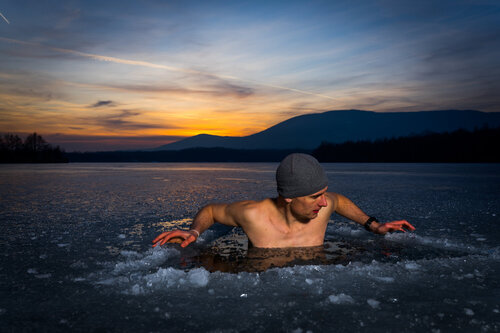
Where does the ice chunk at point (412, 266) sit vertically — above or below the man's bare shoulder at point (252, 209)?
below

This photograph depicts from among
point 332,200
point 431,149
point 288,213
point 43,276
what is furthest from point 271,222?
point 431,149

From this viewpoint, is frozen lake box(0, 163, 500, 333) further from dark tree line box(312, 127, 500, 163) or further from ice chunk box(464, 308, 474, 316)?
dark tree line box(312, 127, 500, 163)

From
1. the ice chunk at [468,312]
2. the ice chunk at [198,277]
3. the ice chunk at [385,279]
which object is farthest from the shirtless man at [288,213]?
the ice chunk at [468,312]

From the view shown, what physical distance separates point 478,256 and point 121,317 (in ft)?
10.0

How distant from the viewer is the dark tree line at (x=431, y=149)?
209 feet

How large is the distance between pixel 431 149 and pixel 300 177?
79951 millimetres

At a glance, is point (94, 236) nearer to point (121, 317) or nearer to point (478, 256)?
point (121, 317)

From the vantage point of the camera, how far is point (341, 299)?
7.17ft

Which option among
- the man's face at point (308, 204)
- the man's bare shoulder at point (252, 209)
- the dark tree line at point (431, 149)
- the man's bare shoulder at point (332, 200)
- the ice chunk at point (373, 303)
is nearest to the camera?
the ice chunk at point (373, 303)

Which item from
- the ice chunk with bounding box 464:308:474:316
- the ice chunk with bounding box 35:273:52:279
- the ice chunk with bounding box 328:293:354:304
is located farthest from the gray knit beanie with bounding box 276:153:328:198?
the ice chunk with bounding box 35:273:52:279

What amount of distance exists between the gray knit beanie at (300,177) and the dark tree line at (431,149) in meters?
66.0

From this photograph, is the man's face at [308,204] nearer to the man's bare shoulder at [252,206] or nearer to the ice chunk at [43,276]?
the man's bare shoulder at [252,206]

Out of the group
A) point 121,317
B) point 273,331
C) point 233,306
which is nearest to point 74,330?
point 121,317

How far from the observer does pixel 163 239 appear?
3023mm
